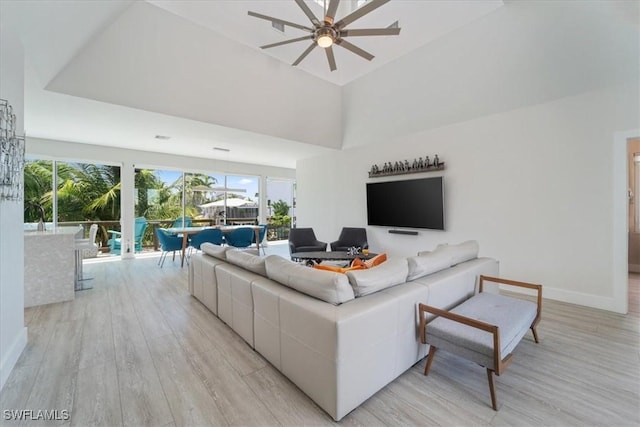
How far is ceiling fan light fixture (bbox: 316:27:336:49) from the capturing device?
9.14 ft

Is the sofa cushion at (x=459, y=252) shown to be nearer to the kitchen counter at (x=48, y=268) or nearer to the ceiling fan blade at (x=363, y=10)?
the ceiling fan blade at (x=363, y=10)

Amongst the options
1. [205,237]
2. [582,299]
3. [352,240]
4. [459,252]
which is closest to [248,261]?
[459,252]

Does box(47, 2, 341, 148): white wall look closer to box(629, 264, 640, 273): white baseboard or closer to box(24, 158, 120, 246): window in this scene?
box(24, 158, 120, 246): window

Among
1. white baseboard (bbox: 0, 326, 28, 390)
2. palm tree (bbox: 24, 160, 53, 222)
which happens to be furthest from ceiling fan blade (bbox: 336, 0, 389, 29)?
palm tree (bbox: 24, 160, 53, 222)

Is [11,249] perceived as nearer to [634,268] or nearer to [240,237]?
[240,237]

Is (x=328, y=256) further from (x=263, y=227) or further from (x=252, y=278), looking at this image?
(x=263, y=227)

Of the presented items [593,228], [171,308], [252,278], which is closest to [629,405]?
[593,228]

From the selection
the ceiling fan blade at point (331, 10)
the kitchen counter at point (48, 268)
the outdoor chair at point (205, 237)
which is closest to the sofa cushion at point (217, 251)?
the kitchen counter at point (48, 268)

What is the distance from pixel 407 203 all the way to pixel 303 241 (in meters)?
2.28

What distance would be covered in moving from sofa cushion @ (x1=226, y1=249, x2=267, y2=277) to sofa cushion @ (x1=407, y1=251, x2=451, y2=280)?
4.12ft

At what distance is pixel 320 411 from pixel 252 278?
1.14 m

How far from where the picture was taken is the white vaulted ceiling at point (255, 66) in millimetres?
2938

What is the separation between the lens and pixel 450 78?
4223mm

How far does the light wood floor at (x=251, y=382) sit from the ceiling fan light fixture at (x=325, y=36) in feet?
10.4
